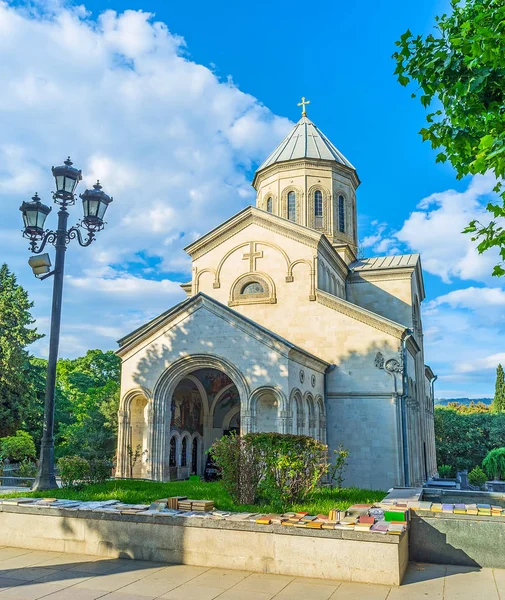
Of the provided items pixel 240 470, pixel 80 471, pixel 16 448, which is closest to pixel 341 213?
pixel 16 448

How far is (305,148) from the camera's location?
2573 centimetres

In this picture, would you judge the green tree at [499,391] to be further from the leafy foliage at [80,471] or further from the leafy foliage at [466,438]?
the leafy foliage at [80,471]

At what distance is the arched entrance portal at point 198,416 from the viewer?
688 inches

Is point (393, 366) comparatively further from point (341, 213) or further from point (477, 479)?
point (477, 479)

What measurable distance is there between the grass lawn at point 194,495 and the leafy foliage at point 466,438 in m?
31.7

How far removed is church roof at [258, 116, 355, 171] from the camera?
2552cm

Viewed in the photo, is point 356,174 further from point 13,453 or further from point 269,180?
point 13,453

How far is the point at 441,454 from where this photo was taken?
39594 mm

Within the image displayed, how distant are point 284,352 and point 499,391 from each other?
5026 cm

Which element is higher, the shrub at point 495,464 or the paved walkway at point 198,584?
the paved walkway at point 198,584

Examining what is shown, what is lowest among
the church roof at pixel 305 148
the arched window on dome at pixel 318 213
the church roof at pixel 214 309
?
the church roof at pixel 214 309

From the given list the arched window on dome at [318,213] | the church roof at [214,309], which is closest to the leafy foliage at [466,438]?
the arched window on dome at [318,213]

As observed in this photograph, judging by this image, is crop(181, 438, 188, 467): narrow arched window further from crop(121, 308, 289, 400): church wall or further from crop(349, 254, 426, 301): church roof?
crop(349, 254, 426, 301): church roof

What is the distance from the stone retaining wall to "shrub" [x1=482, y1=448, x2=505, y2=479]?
31.7 meters
